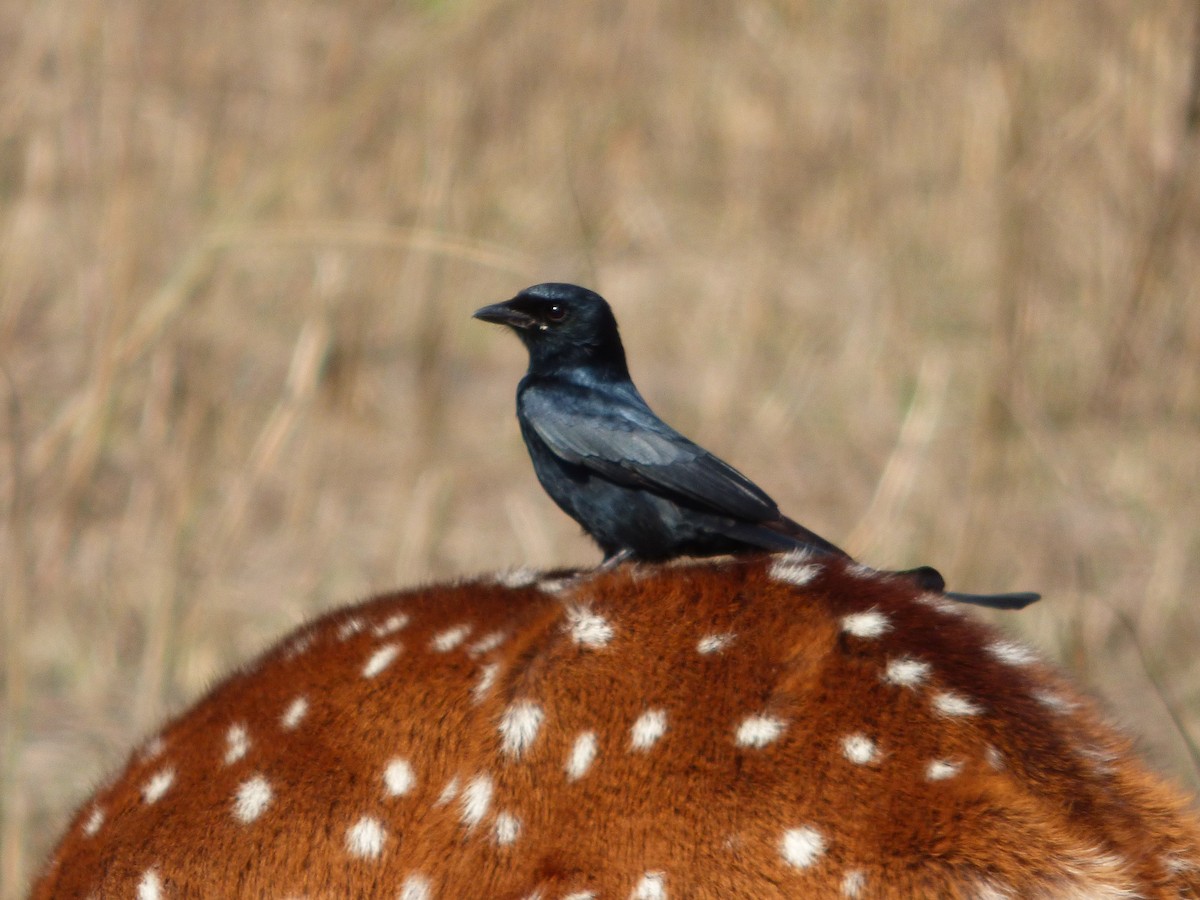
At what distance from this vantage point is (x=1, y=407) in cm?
515

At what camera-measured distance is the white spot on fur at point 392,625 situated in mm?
2078

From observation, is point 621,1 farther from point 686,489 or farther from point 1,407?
point 686,489

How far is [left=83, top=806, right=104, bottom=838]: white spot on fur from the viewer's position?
213 centimetres

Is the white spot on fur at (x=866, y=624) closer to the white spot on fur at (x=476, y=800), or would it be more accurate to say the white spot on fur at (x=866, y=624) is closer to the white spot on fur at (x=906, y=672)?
the white spot on fur at (x=906, y=672)

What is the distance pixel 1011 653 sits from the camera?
1808 mm

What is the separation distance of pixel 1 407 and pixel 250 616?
3.88 ft

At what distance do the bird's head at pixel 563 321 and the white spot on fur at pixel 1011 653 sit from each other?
1015mm

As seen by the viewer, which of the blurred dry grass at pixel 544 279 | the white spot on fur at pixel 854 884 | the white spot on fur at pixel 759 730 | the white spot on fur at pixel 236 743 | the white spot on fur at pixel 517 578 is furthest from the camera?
the blurred dry grass at pixel 544 279

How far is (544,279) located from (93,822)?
4592 millimetres

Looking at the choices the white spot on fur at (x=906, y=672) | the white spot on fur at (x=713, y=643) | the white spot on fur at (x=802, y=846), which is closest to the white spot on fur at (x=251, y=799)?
the white spot on fur at (x=713, y=643)

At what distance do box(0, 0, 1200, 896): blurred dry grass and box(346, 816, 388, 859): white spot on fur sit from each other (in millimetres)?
1480

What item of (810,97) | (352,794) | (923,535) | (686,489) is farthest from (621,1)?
(352,794)

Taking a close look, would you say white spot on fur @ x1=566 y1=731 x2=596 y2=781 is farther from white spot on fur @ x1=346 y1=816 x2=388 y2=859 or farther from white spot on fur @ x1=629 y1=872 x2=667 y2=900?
white spot on fur @ x1=346 y1=816 x2=388 y2=859

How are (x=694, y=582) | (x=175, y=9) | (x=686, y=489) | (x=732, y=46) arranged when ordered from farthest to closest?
(x=732, y=46) < (x=175, y=9) < (x=686, y=489) < (x=694, y=582)
